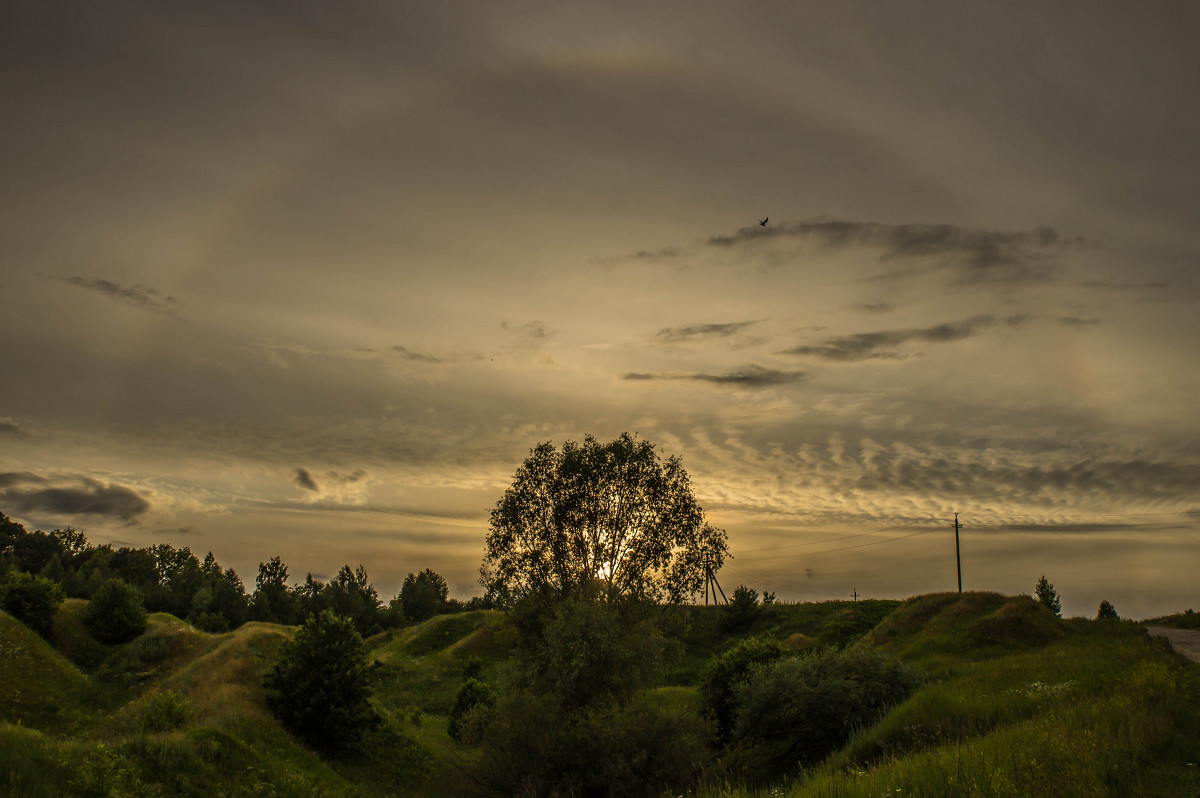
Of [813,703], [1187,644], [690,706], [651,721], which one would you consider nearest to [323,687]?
[651,721]

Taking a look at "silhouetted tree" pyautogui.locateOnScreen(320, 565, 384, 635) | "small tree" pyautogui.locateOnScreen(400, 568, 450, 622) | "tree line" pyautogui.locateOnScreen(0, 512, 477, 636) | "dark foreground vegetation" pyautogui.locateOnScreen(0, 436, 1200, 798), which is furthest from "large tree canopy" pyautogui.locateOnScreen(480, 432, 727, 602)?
"small tree" pyautogui.locateOnScreen(400, 568, 450, 622)

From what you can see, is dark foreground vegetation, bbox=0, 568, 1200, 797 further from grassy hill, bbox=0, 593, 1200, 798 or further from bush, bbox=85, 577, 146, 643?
bush, bbox=85, 577, 146, 643

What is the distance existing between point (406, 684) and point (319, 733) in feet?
88.0

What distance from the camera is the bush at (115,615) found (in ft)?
133

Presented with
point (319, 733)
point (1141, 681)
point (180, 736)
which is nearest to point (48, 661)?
point (319, 733)

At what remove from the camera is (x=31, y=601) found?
38.2 m

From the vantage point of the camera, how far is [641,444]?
45.1m

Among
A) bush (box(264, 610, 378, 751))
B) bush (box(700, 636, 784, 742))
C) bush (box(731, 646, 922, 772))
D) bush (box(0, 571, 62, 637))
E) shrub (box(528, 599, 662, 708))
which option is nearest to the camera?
bush (box(731, 646, 922, 772))

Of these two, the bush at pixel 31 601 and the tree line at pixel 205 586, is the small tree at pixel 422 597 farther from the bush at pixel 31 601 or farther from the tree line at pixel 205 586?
the bush at pixel 31 601

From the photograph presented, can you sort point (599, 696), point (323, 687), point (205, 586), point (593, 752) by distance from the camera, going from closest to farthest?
point (593, 752) → point (323, 687) → point (599, 696) → point (205, 586)

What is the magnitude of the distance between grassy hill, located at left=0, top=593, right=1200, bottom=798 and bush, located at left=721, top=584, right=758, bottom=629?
1409 cm

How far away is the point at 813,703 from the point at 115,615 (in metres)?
41.6

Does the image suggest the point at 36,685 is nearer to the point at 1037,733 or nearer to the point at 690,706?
the point at 690,706

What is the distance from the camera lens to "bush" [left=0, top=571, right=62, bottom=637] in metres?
37.2
